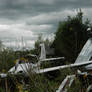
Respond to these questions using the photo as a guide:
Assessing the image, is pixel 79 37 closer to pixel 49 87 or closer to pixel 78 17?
pixel 78 17

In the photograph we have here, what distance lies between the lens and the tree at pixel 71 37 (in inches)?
734

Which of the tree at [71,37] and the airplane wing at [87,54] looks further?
the tree at [71,37]

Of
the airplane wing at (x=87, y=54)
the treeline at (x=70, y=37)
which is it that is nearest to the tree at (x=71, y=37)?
the treeline at (x=70, y=37)

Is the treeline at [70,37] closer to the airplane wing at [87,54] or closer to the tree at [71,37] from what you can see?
the tree at [71,37]

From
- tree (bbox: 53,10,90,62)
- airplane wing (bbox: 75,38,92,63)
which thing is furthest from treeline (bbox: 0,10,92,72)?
airplane wing (bbox: 75,38,92,63)

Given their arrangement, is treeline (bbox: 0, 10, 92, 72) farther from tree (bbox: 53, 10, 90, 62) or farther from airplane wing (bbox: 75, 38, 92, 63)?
airplane wing (bbox: 75, 38, 92, 63)

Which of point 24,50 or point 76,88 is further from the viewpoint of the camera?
point 76,88

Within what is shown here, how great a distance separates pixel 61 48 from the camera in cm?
1978

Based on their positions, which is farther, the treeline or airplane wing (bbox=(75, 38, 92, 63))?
the treeline

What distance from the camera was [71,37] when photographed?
1881cm

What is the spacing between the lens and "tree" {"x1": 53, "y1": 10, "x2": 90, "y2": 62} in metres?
18.7

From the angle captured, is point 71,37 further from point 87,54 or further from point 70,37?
point 87,54

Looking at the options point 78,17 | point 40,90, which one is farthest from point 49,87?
point 78,17

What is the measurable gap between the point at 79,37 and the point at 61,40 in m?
1.59
